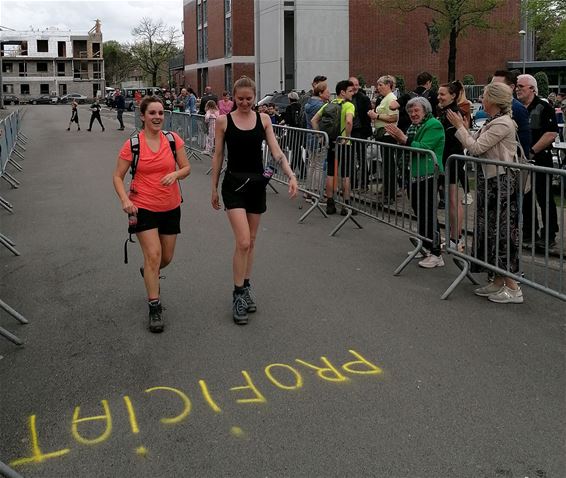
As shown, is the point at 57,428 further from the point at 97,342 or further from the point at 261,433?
the point at 97,342

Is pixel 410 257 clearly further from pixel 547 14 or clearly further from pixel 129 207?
pixel 547 14

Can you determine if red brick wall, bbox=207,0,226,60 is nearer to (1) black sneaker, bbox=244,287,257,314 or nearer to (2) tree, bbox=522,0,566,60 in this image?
(2) tree, bbox=522,0,566,60

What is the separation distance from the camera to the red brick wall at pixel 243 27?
52844mm

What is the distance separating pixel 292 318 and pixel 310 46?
4342 cm

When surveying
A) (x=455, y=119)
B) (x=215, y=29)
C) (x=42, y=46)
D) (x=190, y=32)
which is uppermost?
(x=42, y=46)

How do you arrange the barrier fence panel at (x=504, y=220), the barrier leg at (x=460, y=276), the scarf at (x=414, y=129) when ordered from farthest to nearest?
the scarf at (x=414, y=129)
the barrier leg at (x=460, y=276)
the barrier fence panel at (x=504, y=220)

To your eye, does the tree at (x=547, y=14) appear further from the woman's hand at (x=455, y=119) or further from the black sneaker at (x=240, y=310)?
the black sneaker at (x=240, y=310)

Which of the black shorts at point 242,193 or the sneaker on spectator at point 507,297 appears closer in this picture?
the black shorts at point 242,193

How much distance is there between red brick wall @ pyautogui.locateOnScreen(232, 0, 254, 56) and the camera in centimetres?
5284

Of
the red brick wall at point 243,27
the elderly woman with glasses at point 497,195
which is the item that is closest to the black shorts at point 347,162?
the elderly woman with glasses at point 497,195

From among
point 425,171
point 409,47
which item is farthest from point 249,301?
point 409,47

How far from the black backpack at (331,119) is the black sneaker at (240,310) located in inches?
215

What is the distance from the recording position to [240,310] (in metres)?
5.91

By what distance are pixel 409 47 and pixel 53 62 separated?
89917 mm
